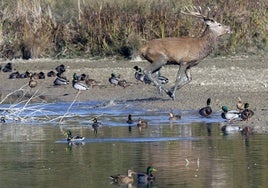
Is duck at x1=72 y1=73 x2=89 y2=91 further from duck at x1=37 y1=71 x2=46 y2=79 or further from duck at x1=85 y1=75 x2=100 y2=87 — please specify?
duck at x1=37 y1=71 x2=46 y2=79

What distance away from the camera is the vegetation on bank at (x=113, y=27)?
1182 inches

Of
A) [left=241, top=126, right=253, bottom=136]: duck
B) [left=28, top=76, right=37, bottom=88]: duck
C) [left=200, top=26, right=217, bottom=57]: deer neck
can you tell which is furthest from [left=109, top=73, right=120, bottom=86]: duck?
[left=241, top=126, right=253, bottom=136]: duck

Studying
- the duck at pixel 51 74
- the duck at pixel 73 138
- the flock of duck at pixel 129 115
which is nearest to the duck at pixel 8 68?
the flock of duck at pixel 129 115

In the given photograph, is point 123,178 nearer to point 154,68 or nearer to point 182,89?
point 154,68

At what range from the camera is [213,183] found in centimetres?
1208

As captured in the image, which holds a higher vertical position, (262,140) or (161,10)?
(161,10)

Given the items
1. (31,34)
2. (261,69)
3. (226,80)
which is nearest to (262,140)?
(226,80)

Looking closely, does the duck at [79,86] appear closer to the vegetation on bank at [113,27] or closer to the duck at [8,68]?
the duck at [8,68]

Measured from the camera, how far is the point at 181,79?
21.4 meters

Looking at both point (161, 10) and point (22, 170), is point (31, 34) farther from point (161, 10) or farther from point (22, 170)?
point (22, 170)

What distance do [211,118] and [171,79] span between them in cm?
600

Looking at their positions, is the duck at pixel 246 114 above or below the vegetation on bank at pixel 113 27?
below

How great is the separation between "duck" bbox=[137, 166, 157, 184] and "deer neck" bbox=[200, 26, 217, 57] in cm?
878

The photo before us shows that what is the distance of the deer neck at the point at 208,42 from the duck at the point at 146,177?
28.8ft
